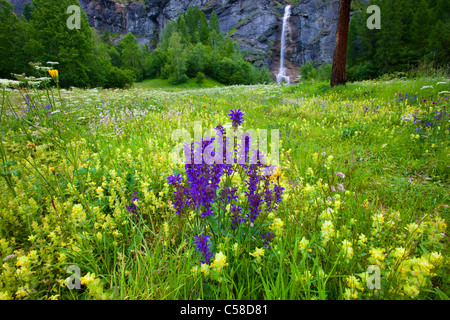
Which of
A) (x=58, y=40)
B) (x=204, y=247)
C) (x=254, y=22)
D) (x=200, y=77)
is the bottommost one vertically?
(x=204, y=247)

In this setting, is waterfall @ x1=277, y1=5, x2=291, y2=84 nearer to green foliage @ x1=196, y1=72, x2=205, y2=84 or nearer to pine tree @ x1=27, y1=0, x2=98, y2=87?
green foliage @ x1=196, y1=72, x2=205, y2=84

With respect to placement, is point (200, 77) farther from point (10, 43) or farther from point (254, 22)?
point (254, 22)

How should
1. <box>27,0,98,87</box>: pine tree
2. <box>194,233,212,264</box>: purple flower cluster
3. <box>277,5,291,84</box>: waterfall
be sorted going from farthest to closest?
<box>277,5,291,84</box>: waterfall
<box>27,0,98,87</box>: pine tree
<box>194,233,212,264</box>: purple flower cluster

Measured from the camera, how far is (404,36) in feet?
127

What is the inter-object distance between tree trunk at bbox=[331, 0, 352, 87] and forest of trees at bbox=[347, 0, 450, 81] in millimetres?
33726

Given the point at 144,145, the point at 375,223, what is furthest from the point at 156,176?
the point at 375,223

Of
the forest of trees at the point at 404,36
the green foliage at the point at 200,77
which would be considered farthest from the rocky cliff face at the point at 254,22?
the forest of trees at the point at 404,36

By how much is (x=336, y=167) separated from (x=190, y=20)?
106720mm

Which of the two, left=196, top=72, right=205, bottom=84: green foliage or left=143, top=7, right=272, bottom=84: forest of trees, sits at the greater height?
left=143, top=7, right=272, bottom=84: forest of trees

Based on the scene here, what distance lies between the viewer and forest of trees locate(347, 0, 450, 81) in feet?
109

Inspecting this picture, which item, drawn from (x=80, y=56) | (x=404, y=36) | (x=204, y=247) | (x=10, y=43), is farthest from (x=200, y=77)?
(x=204, y=247)

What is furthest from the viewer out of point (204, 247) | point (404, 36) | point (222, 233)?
point (404, 36)

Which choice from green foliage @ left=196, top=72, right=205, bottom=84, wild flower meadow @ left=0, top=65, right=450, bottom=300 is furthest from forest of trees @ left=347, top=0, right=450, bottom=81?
wild flower meadow @ left=0, top=65, right=450, bottom=300

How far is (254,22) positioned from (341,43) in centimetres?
10857
